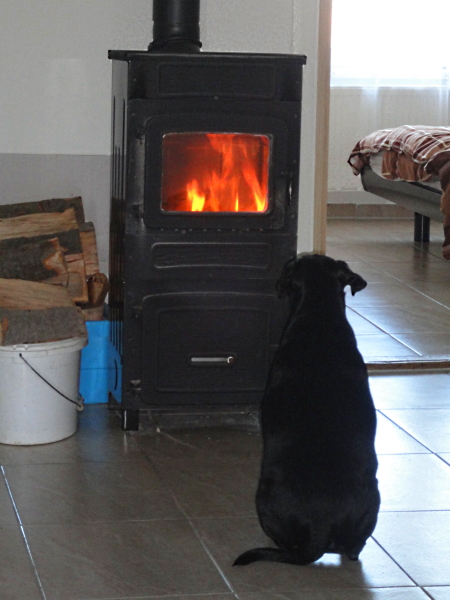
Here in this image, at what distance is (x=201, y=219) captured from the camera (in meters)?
2.86

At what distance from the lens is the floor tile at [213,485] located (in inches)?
95.5

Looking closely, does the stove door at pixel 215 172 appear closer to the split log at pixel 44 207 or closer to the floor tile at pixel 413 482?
the split log at pixel 44 207

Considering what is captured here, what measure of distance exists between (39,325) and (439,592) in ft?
4.67

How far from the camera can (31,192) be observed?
132 inches

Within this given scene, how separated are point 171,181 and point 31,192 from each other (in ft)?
2.38

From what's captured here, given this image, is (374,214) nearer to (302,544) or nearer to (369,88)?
(369,88)

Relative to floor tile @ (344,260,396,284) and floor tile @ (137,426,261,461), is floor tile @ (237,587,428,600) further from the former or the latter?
floor tile @ (344,260,396,284)

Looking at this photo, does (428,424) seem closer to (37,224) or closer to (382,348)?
(382,348)

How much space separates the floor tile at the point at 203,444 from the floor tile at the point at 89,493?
0.13 metres

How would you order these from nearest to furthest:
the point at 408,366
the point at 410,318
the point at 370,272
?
the point at 408,366 < the point at 410,318 < the point at 370,272

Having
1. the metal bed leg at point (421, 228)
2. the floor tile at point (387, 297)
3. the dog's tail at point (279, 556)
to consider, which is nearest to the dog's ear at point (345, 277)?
the dog's tail at point (279, 556)

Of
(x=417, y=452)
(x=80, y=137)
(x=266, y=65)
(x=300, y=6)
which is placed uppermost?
(x=300, y=6)

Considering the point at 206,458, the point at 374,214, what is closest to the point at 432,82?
the point at 374,214

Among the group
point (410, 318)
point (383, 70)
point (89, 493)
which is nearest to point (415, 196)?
point (410, 318)
